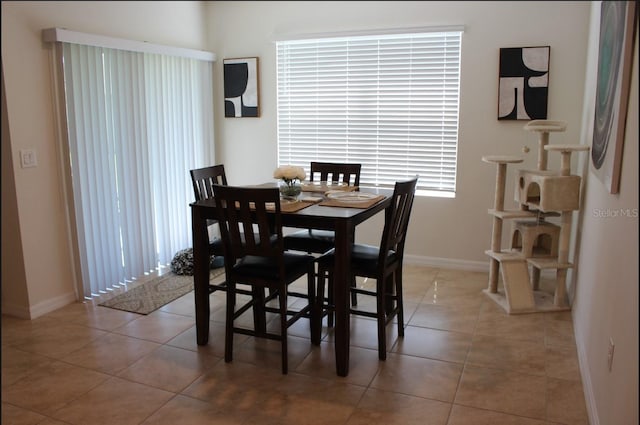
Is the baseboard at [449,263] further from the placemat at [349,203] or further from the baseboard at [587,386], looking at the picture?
the placemat at [349,203]

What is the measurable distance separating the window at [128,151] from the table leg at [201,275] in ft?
3.92

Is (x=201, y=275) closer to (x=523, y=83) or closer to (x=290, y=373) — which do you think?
(x=290, y=373)

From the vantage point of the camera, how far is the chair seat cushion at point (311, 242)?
3.46 metres

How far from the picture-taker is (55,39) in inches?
133

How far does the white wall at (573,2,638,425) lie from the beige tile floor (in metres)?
0.22

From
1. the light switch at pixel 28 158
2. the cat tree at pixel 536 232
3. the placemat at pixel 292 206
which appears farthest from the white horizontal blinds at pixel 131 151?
the cat tree at pixel 536 232

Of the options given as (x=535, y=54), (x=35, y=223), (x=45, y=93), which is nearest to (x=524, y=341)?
(x=535, y=54)

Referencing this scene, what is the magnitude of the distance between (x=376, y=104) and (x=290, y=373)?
9.00 feet

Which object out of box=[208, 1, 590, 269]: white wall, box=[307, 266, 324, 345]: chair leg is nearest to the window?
box=[208, 1, 590, 269]: white wall

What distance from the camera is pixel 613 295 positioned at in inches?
82.1

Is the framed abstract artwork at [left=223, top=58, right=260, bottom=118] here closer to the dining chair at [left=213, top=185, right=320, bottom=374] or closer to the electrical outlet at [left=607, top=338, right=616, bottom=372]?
the dining chair at [left=213, top=185, right=320, bottom=374]

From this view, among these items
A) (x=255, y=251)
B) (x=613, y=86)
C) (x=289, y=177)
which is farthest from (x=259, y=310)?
(x=613, y=86)

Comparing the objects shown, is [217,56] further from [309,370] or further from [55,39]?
[309,370]

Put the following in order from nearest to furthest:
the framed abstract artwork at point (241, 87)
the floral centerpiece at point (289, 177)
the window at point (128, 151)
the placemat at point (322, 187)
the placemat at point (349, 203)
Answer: the placemat at point (349, 203)
the floral centerpiece at point (289, 177)
the placemat at point (322, 187)
the window at point (128, 151)
the framed abstract artwork at point (241, 87)
